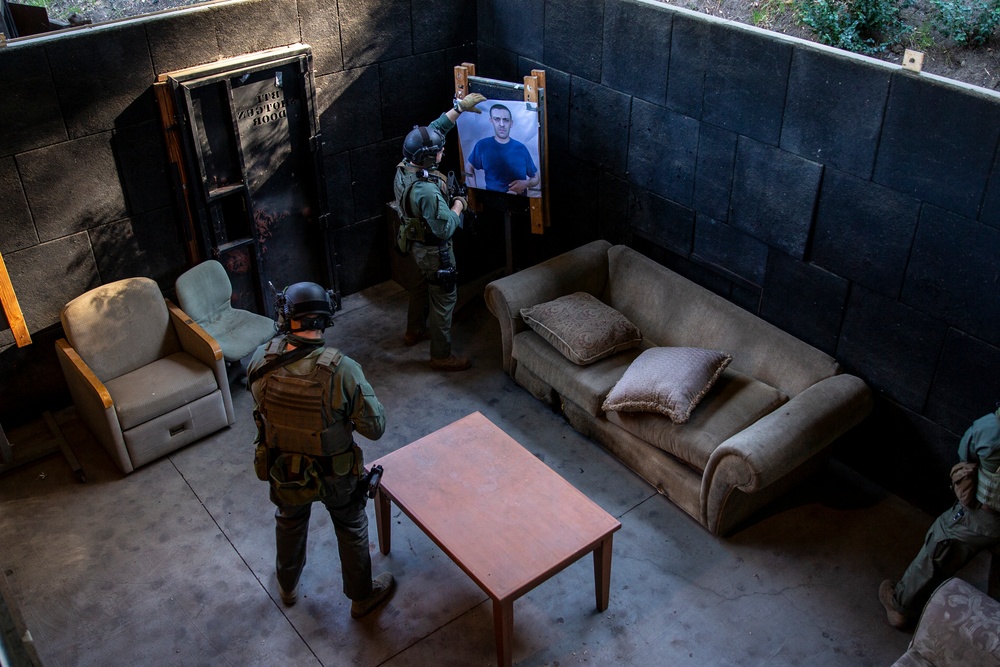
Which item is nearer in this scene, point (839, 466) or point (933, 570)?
point (933, 570)

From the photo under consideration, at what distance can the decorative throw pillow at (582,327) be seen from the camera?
216 inches

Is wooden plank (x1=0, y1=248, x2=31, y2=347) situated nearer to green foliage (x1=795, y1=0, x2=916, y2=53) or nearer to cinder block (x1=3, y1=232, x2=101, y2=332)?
cinder block (x1=3, y1=232, x2=101, y2=332)

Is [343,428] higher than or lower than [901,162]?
lower

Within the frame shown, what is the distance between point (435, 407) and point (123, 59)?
275 cm

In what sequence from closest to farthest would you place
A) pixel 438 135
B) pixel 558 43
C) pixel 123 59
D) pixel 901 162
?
pixel 901 162 → pixel 123 59 → pixel 438 135 → pixel 558 43

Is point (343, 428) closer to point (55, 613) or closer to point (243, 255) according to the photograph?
point (55, 613)

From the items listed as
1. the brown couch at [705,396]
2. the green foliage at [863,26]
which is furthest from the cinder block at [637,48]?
the brown couch at [705,396]

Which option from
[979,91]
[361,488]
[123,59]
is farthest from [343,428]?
[979,91]

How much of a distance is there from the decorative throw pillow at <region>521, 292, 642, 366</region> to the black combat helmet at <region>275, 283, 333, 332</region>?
198 centimetres

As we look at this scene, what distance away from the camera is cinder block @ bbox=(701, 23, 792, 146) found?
4.87m

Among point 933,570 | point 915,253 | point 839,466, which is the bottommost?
point 839,466

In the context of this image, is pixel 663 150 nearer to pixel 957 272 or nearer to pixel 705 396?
pixel 705 396

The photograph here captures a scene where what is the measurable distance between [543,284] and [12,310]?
310 centimetres

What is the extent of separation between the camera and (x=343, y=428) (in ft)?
13.1
